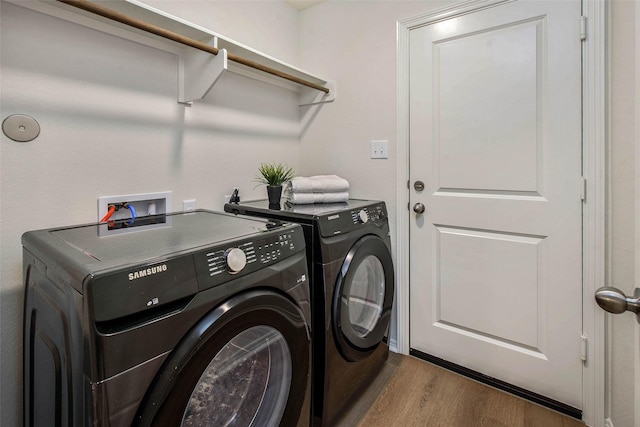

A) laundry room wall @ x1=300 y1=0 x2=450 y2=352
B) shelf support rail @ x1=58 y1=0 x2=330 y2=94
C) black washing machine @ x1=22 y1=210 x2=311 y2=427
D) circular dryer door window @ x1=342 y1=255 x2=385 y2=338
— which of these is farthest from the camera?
laundry room wall @ x1=300 y1=0 x2=450 y2=352

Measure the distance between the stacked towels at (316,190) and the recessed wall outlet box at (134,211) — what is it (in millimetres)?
633

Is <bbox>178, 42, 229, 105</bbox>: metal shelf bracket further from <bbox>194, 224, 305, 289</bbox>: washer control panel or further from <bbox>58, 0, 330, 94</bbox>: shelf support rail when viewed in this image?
<bbox>194, 224, 305, 289</bbox>: washer control panel

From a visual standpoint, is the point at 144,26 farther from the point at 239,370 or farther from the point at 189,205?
the point at 239,370

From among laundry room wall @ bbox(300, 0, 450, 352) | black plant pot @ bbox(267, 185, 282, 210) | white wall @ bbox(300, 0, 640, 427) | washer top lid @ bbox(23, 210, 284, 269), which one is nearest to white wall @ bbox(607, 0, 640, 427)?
white wall @ bbox(300, 0, 640, 427)

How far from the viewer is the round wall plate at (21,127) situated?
3.73 ft

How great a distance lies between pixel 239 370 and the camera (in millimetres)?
1035

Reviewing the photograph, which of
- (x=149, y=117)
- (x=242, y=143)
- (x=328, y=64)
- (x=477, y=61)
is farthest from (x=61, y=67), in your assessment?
(x=477, y=61)

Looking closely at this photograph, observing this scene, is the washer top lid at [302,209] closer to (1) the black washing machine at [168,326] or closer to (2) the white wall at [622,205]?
(1) the black washing machine at [168,326]

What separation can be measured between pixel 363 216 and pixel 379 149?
1.96 ft

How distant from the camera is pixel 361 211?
1.68 m

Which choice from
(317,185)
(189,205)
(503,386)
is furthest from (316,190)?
(503,386)

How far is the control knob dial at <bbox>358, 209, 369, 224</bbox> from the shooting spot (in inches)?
65.2

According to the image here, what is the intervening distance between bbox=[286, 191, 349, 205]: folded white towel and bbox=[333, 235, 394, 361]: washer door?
32 centimetres

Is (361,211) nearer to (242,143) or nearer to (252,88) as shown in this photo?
(242,143)
